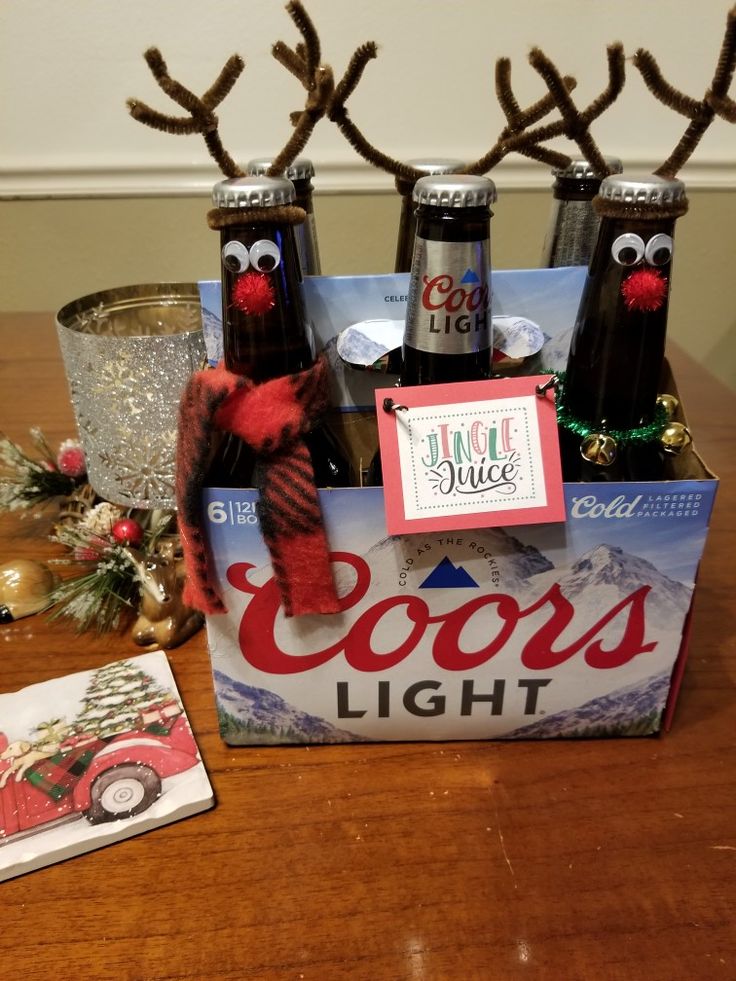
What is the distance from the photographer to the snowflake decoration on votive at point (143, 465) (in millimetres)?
631

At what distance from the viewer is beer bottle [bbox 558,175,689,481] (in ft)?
1.38

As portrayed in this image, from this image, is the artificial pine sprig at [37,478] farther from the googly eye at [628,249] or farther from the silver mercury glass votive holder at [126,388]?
the googly eye at [628,249]

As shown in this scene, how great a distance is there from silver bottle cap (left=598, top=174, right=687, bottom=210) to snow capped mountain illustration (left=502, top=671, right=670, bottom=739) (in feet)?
1.01

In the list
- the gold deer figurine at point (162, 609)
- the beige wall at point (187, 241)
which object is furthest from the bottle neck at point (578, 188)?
the beige wall at point (187, 241)

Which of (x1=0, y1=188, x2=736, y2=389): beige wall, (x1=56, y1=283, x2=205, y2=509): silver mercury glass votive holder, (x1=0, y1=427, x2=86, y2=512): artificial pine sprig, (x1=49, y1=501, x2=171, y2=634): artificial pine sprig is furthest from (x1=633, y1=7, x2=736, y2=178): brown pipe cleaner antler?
(x1=0, y1=188, x2=736, y2=389): beige wall

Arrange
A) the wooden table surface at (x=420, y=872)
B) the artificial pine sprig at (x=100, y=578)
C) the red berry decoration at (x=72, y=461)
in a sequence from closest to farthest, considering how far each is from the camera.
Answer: the wooden table surface at (x=420, y=872) < the artificial pine sprig at (x=100, y=578) < the red berry decoration at (x=72, y=461)

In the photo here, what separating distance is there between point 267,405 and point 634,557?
9.8 inches

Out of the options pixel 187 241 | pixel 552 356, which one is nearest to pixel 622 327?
pixel 552 356

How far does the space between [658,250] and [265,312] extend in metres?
0.24

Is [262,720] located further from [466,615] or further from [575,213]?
[575,213]

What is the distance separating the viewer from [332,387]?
55 centimetres

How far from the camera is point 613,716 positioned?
518 mm

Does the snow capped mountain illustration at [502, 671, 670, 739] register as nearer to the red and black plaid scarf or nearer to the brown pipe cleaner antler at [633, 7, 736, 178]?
the red and black plaid scarf

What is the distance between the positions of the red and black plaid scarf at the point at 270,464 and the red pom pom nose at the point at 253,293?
1.7 inches
